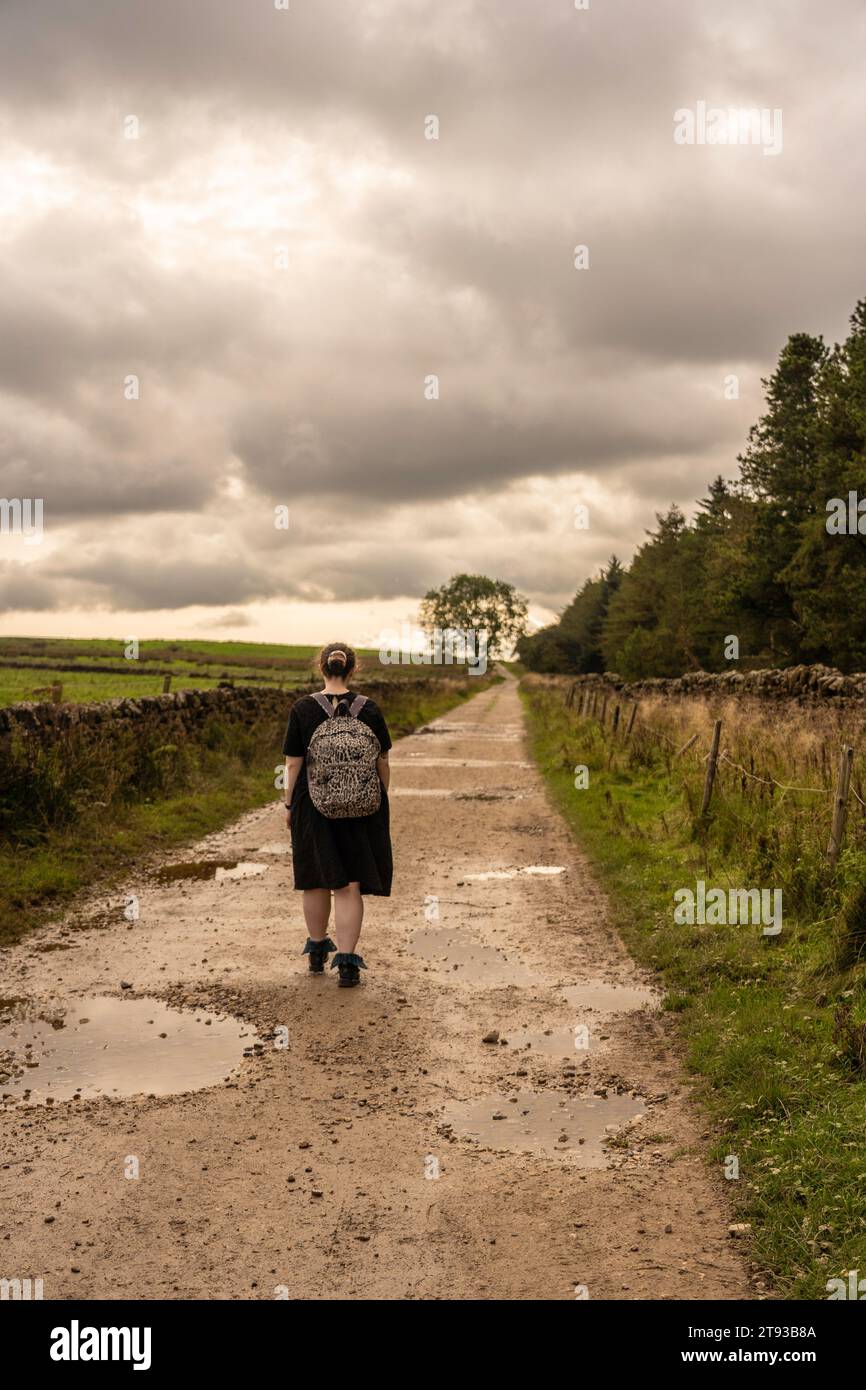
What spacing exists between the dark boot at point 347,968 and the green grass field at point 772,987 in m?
1.99

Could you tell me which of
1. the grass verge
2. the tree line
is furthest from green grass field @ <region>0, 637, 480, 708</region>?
the grass verge

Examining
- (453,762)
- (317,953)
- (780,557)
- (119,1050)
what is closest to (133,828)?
(317,953)

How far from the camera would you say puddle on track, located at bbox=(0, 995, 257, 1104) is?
524cm

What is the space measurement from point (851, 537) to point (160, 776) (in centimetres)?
2947

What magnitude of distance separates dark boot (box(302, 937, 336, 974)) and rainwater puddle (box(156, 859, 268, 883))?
3196 mm

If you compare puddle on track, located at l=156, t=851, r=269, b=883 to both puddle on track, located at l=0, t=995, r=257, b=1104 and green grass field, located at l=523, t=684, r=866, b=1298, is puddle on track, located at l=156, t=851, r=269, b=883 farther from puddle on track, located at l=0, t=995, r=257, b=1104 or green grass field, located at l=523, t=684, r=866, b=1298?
puddle on track, located at l=0, t=995, r=257, b=1104

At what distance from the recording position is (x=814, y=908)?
8.21 metres

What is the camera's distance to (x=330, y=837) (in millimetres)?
7000

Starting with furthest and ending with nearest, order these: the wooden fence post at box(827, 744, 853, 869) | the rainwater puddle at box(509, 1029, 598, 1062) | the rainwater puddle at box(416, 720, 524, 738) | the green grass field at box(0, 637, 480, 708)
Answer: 1. the green grass field at box(0, 637, 480, 708)
2. the rainwater puddle at box(416, 720, 524, 738)
3. the wooden fence post at box(827, 744, 853, 869)
4. the rainwater puddle at box(509, 1029, 598, 1062)

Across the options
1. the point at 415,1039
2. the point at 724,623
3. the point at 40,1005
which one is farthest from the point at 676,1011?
the point at 724,623

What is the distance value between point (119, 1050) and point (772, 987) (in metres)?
3.92

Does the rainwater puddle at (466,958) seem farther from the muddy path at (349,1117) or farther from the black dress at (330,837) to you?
the black dress at (330,837)
